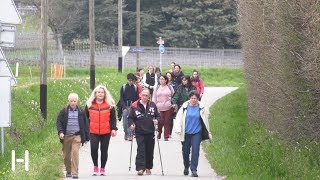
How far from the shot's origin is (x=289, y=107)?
65.0ft

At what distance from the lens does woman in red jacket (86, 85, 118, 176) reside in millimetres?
18844

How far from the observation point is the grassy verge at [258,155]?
18312 millimetres

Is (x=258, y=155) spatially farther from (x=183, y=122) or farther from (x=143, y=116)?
(x=143, y=116)

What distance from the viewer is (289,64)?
19297 millimetres

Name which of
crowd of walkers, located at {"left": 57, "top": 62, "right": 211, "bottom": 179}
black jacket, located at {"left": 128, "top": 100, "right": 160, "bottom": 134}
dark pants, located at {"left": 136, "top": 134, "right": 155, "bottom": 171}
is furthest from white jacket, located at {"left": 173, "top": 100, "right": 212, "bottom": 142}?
dark pants, located at {"left": 136, "top": 134, "right": 155, "bottom": 171}

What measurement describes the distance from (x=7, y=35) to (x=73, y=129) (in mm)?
2092

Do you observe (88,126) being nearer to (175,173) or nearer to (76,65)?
(175,173)

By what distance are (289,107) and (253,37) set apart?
276 inches

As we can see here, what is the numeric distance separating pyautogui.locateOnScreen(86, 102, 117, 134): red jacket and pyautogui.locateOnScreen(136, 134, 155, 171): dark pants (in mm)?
809

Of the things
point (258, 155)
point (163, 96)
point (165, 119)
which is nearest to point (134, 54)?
point (165, 119)

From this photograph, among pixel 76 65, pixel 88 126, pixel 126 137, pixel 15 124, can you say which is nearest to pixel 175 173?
pixel 88 126

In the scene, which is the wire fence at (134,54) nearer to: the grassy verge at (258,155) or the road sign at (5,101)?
the grassy verge at (258,155)

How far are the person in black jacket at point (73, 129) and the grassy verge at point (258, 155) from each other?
2766mm

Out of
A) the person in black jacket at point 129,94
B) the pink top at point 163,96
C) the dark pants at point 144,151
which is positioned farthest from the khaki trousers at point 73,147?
the pink top at point 163,96
